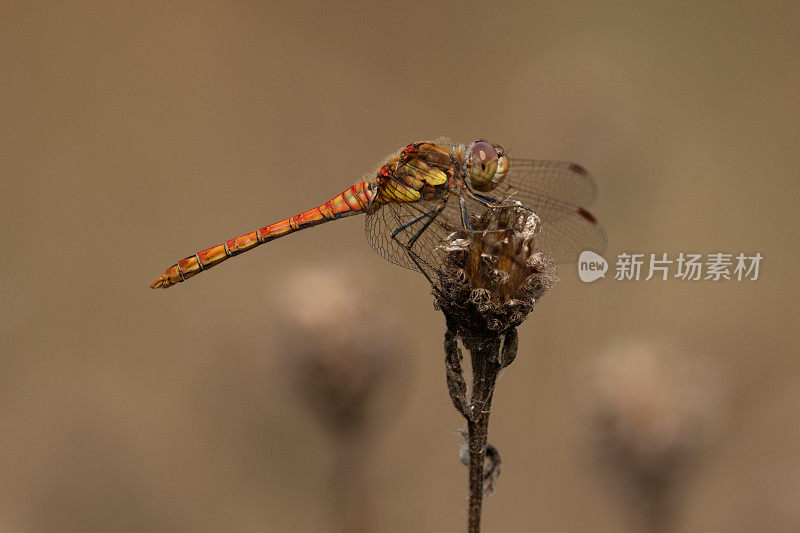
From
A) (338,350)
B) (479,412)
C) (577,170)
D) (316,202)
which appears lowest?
(479,412)

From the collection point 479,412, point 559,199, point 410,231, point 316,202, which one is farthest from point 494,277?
point 316,202

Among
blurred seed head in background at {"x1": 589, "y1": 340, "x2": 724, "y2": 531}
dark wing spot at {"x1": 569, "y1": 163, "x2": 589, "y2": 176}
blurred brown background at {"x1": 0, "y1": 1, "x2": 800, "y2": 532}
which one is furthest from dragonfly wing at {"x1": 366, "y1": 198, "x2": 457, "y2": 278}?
blurred brown background at {"x1": 0, "y1": 1, "x2": 800, "y2": 532}

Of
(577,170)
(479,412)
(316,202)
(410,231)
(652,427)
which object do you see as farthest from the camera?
(316,202)

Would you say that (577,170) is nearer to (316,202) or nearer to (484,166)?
(484,166)

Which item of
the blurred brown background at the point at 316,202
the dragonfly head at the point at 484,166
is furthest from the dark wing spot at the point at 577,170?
the blurred brown background at the point at 316,202

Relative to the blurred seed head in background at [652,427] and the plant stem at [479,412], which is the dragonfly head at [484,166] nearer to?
the plant stem at [479,412]

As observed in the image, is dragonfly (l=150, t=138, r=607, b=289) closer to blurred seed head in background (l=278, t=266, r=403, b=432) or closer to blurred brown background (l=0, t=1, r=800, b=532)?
blurred seed head in background (l=278, t=266, r=403, b=432)

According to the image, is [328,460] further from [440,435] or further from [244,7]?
[244,7]
